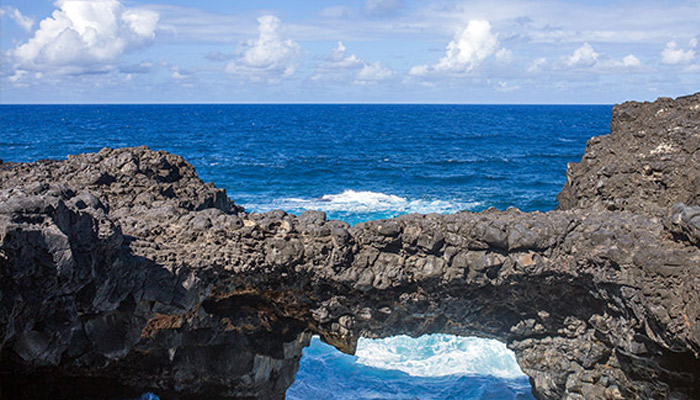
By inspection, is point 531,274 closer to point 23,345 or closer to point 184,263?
point 184,263

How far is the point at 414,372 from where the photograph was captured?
67.0 ft

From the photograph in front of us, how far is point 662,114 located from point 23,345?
15.5m

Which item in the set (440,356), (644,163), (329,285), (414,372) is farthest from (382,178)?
(329,285)

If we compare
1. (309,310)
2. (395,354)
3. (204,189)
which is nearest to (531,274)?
(309,310)

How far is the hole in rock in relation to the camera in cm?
1891

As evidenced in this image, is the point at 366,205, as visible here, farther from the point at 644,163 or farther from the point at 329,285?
the point at 329,285

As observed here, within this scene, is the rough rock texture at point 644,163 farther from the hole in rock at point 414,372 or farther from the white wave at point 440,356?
the white wave at point 440,356

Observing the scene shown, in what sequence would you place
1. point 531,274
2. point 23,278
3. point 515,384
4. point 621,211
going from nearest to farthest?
1. point 23,278
2. point 531,274
3. point 621,211
4. point 515,384

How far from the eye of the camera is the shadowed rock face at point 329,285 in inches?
386

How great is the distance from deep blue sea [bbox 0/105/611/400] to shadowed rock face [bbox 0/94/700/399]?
6.31 m

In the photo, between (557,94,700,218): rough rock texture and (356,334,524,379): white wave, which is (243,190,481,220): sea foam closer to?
(356,334,524,379): white wave

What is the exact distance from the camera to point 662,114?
49.7 ft

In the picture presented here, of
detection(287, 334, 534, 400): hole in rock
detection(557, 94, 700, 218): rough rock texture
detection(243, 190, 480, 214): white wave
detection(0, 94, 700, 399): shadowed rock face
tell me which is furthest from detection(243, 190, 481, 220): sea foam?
detection(0, 94, 700, 399): shadowed rock face

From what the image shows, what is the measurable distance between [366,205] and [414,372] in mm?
22299
